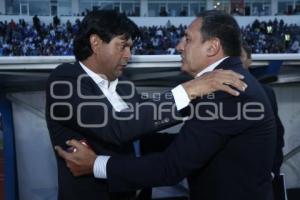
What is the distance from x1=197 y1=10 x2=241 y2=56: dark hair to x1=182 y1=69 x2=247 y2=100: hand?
120 mm

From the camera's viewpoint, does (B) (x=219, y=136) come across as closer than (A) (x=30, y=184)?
Yes

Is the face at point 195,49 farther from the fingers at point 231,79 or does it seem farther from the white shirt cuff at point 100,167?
the white shirt cuff at point 100,167

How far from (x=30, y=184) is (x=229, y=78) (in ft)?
6.57

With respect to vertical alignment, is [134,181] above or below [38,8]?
below

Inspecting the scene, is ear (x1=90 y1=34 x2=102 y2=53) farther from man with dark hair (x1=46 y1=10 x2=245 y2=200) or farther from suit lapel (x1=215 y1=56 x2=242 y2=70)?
suit lapel (x1=215 y1=56 x2=242 y2=70)

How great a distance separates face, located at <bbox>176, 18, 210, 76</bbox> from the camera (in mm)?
1568

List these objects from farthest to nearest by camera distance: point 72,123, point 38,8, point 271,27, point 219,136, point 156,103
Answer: point 38,8 → point 271,27 → point 72,123 → point 156,103 → point 219,136

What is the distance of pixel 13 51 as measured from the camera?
2375 cm

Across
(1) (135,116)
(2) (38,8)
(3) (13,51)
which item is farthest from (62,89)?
(2) (38,8)

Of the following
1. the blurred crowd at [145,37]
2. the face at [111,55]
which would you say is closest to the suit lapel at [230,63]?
the face at [111,55]

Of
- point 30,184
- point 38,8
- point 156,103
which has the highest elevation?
point 38,8

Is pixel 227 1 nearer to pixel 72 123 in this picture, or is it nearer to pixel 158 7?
pixel 158 7

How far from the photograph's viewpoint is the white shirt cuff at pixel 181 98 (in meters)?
1.51

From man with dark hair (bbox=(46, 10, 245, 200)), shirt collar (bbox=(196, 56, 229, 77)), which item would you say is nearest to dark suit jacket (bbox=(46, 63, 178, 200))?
man with dark hair (bbox=(46, 10, 245, 200))
